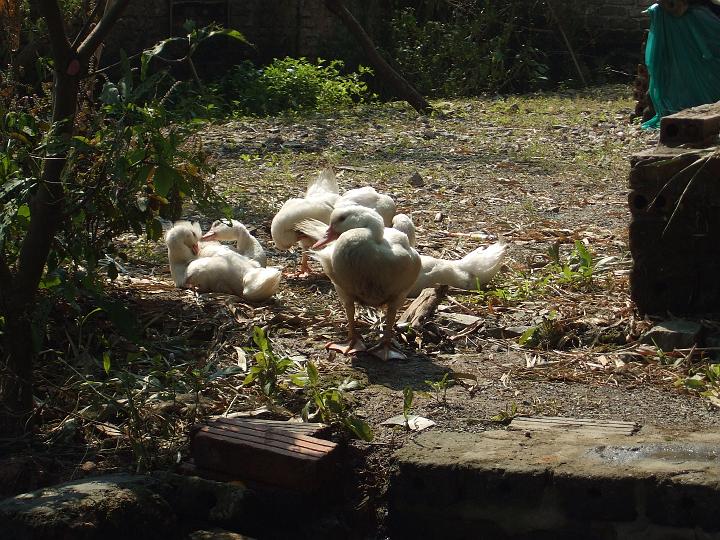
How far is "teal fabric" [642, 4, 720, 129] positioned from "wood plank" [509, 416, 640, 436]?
8276 mm

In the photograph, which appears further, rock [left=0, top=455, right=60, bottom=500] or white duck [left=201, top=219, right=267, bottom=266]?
white duck [left=201, top=219, right=267, bottom=266]

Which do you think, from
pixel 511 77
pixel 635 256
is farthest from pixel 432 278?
pixel 511 77

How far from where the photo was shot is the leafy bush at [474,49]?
15.9m

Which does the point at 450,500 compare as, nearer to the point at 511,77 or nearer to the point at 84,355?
the point at 84,355

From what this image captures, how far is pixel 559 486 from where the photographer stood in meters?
3.76

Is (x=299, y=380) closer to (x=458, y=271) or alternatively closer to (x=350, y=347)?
(x=350, y=347)

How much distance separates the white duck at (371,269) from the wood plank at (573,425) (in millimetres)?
1045

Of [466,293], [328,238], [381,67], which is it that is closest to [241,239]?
[328,238]

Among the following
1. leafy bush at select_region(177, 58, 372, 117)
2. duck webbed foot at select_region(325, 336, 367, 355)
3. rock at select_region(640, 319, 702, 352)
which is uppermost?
leafy bush at select_region(177, 58, 372, 117)

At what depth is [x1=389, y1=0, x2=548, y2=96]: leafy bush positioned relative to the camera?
52.1ft

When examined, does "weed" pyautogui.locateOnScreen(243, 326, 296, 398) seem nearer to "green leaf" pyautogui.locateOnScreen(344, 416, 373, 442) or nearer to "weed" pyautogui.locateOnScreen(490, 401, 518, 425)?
"green leaf" pyautogui.locateOnScreen(344, 416, 373, 442)

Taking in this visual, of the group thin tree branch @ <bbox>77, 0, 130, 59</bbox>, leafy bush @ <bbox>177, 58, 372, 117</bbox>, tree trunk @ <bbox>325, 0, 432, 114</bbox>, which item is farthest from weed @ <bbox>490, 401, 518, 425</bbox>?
leafy bush @ <bbox>177, 58, 372, 117</bbox>

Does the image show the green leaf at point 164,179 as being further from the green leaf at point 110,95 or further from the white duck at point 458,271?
the white duck at point 458,271

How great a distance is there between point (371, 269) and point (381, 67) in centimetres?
871
